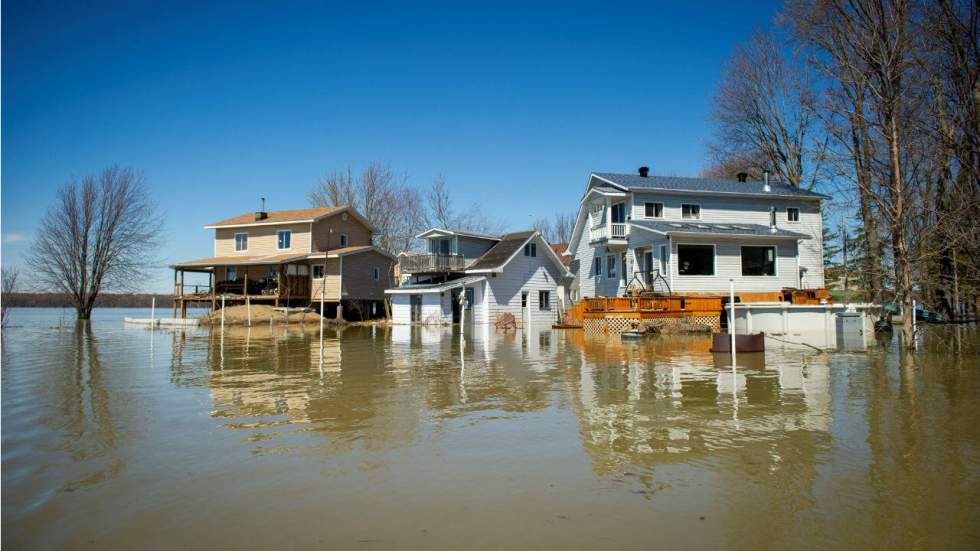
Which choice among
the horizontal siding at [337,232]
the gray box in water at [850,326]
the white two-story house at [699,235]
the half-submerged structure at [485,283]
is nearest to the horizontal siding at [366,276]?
the horizontal siding at [337,232]

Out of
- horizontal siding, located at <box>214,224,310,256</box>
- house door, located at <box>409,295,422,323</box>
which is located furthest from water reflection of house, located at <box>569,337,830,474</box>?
horizontal siding, located at <box>214,224,310,256</box>

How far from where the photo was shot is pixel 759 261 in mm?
30859

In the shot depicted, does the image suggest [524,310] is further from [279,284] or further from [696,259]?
[279,284]

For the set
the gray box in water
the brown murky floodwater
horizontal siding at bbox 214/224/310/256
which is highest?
horizontal siding at bbox 214/224/310/256

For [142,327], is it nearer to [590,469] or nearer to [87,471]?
[87,471]

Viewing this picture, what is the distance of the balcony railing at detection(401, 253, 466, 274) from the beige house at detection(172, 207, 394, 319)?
4378 millimetres

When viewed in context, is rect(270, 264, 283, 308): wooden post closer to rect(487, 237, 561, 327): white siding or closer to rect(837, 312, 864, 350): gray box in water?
rect(487, 237, 561, 327): white siding

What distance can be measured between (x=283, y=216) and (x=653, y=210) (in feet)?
89.7

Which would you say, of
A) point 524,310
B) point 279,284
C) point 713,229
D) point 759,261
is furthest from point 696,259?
point 279,284

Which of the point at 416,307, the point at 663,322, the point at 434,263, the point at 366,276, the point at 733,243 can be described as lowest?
the point at 663,322

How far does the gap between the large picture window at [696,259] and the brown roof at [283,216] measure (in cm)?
2528

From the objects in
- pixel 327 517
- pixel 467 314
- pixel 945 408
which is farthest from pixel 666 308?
pixel 327 517

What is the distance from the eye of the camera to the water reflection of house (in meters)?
7.27

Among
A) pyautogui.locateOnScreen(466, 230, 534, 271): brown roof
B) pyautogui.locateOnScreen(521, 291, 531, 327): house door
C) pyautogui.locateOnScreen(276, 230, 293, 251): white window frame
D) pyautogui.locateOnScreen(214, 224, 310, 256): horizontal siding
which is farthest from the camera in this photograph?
pyautogui.locateOnScreen(276, 230, 293, 251): white window frame
